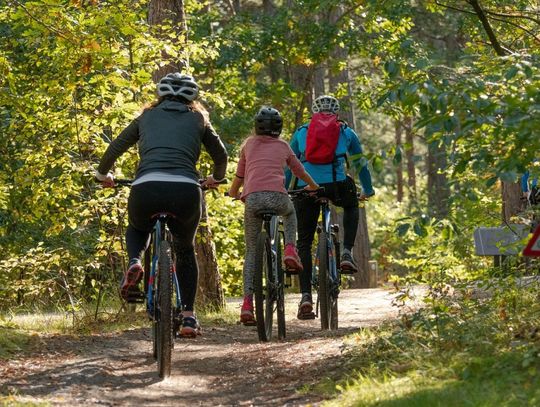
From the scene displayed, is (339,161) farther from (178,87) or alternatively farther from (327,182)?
(178,87)

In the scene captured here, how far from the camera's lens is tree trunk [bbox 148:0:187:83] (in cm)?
1315

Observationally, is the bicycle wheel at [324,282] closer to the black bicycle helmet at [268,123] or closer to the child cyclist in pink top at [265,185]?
the child cyclist in pink top at [265,185]

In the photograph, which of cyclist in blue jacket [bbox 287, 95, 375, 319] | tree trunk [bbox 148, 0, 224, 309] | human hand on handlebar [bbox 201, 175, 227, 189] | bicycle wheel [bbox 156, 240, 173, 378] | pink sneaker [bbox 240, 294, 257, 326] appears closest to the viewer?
bicycle wheel [bbox 156, 240, 173, 378]

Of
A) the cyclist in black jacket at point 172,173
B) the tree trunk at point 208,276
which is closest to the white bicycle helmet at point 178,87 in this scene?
the cyclist in black jacket at point 172,173

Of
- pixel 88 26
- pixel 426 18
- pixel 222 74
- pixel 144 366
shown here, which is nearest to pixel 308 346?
pixel 144 366

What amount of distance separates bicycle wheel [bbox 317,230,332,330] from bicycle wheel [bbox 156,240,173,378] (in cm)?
281

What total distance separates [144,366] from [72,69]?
13.7 feet

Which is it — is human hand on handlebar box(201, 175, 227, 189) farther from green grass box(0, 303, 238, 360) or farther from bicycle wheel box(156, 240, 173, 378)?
green grass box(0, 303, 238, 360)

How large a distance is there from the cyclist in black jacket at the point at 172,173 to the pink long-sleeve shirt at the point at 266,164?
1.17m

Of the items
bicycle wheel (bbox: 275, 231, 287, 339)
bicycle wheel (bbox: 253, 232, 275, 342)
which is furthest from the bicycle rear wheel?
bicycle wheel (bbox: 275, 231, 287, 339)

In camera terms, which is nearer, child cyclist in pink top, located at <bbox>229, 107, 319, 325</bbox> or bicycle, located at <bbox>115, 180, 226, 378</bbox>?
bicycle, located at <bbox>115, 180, 226, 378</bbox>

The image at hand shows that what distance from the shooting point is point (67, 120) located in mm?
11680

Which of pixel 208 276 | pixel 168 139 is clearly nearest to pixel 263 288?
pixel 168 139

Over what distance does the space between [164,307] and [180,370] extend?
3.22ft
